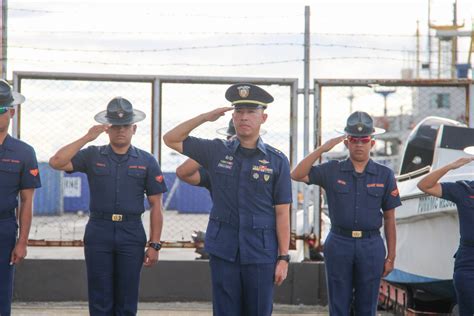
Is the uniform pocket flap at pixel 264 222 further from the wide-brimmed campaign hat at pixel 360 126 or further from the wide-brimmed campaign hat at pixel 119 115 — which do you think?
the wide-brimmed campaign hat at pixel 119 115

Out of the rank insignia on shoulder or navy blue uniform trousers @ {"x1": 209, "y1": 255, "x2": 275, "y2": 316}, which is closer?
navy blue uniform trousers @ {"x1": 209, "y1": 255, "x2": 275, "y2": 316}

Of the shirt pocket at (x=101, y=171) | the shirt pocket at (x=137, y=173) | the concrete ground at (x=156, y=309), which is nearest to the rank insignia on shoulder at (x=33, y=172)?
the shirt pocket at (x=101, y=171)

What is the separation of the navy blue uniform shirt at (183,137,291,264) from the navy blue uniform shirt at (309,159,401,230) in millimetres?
986

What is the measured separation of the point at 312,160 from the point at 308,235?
2.99 m

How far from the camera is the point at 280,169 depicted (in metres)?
6.19

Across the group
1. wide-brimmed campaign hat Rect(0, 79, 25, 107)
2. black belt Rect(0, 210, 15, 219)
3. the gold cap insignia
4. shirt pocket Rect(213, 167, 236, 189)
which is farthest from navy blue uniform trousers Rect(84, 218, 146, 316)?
the gold cap insignia

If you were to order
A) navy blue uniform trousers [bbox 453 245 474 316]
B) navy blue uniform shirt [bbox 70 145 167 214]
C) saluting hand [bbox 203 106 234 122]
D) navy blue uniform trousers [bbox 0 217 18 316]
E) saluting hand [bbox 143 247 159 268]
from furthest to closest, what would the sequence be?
saluting hand [bbox 143 247 159 268] < navy blue uniform shirt [bbox 70 145 167 214] < navy blue uniform trousers [bbox 0 217 18 316] < navy blue uniform trousers [bbox 453 245 474 316] < saluting hand [bbox 203 106 234 122]

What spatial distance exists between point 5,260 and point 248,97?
225 cm

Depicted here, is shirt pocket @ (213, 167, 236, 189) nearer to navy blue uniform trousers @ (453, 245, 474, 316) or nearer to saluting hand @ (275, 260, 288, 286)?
saluting hand @ (275, 260, 288, 286)

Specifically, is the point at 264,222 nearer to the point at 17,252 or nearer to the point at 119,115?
the point at 119,115

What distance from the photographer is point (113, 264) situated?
277 inches

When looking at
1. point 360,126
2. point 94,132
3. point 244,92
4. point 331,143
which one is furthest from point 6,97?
point 360,126

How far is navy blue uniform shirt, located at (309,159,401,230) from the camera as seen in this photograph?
703 centimetres

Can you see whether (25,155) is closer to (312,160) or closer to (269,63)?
(312,160)
